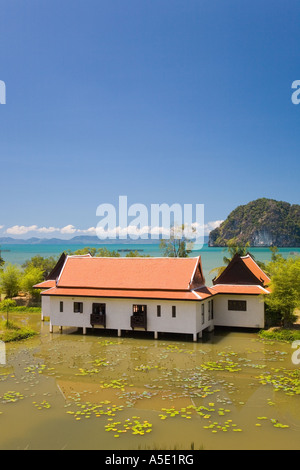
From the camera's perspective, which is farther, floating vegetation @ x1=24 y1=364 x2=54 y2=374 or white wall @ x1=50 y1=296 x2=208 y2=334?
white wall @ x1=50 y1=296 x2=208 y2=334

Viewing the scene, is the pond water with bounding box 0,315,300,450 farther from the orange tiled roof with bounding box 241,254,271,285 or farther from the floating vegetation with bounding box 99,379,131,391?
the orange tiled roof with bounding box 241,254,271,285

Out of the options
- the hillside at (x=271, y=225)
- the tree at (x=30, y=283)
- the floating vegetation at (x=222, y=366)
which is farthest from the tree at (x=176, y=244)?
the hillside at (x=271, y=225)

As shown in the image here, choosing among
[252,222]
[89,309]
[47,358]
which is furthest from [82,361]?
[252,222]

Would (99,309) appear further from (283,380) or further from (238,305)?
(283,380)

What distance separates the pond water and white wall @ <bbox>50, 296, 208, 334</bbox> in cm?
89

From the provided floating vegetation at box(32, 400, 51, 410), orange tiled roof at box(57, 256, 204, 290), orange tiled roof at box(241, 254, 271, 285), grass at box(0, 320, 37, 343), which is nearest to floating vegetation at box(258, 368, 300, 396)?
orange tiled roof at box(57, 256, 204, 290)

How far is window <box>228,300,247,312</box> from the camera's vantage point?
893 inches

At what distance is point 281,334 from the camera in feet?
68.0

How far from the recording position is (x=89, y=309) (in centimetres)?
2234

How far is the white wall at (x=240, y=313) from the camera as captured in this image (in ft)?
73.3

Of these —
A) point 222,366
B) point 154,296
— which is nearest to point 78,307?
point 154,296
